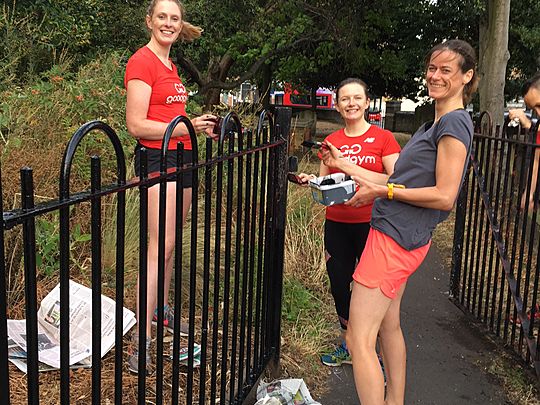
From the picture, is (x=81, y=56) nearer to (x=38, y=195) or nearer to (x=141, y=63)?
(x=38, y=195)

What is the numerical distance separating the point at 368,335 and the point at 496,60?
774 cm

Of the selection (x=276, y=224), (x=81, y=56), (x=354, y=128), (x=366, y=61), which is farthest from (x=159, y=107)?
(x=366, y=61)

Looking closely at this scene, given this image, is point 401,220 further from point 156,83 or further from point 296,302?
point 296,302

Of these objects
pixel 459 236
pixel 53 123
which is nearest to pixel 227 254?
pixel 459 236

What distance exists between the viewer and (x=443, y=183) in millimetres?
2396

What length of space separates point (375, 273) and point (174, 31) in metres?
1.67

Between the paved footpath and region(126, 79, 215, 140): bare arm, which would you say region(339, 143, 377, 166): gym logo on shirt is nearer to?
region(126, 79, 215, 140): bare arm

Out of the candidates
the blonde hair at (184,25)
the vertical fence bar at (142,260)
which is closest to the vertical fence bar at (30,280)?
the vertical fence bar at (142,260)

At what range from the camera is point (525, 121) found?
4152mm

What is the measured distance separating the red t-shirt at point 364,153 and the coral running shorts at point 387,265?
0.76 m

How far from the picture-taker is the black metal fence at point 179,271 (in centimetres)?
136

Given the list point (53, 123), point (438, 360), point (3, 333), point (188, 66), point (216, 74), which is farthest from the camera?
point (216, 74)

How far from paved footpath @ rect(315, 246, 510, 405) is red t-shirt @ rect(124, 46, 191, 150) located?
1811 millimetres

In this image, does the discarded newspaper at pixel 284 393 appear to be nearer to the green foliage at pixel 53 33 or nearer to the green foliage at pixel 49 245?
the green foliage at pixel 49 245
